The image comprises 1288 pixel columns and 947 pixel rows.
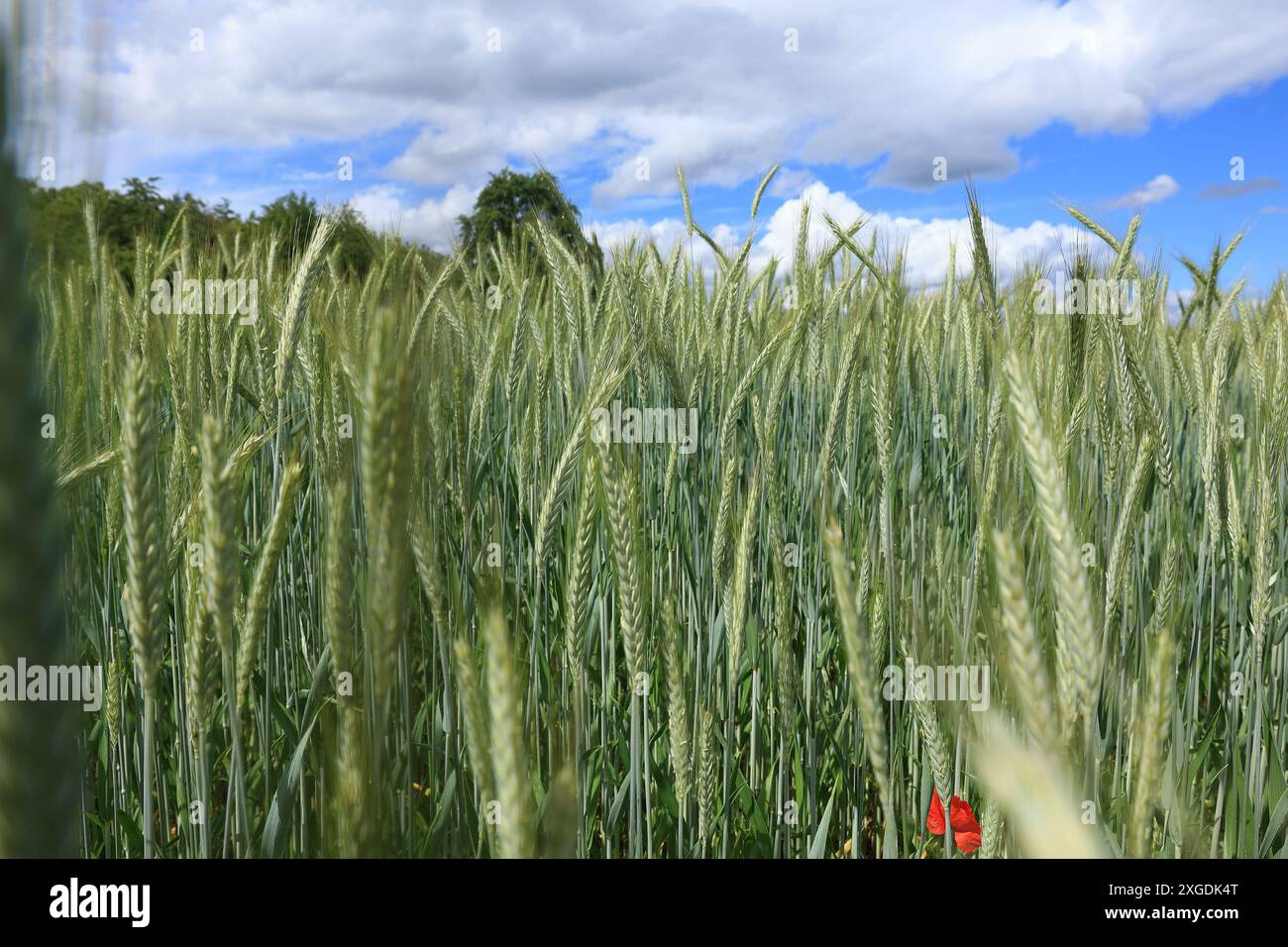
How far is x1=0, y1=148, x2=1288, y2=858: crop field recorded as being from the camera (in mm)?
624

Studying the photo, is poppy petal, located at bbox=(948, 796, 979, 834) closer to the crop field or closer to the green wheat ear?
the crop field

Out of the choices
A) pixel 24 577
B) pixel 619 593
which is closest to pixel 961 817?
pixel 619 593

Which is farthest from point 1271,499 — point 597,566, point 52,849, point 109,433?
point 109,433

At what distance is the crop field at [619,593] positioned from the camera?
62cm

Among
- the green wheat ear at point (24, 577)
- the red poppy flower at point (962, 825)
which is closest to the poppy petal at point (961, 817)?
the red poppy flower at point (962, 825)

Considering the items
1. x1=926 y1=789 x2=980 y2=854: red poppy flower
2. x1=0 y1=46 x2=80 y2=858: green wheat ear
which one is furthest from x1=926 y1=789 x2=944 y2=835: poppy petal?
x1=0 y1=46 x2=80 y2=858: green wheat ear

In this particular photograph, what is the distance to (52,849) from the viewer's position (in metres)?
0.40

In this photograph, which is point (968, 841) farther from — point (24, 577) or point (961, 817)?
point (24, 577)

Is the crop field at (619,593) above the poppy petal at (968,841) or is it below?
above

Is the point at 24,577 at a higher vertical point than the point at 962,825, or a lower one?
higher

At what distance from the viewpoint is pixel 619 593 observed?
138 centimetres

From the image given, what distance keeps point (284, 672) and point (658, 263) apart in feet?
6.95

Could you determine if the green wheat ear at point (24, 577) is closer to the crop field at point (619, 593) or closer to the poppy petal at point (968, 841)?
the crop field at point (619, 593)
